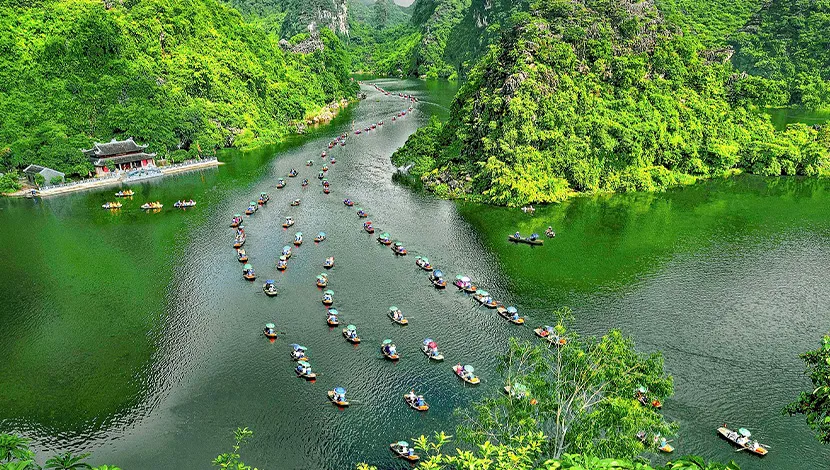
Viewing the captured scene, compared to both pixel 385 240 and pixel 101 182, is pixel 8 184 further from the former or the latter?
pixel 385 240

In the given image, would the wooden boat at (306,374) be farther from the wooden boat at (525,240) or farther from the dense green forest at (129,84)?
the dense green forest at (129,84)

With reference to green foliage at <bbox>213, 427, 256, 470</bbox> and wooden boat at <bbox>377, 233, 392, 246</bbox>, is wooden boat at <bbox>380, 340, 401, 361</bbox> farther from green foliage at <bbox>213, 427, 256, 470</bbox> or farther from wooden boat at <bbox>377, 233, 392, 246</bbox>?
wooden boat at <bbox>377, 233, 392, 246</bbox>

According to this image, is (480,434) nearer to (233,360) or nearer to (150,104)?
(233,360)

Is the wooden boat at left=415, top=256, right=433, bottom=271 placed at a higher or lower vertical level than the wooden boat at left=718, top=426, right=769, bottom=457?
higher

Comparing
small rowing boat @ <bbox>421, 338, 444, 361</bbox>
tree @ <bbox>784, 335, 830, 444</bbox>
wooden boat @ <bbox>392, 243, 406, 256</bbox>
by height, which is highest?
tree @ <bbox>784, 335, 830, 444</bbox>

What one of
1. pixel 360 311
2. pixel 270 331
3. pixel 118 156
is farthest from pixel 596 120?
pixel 118 156

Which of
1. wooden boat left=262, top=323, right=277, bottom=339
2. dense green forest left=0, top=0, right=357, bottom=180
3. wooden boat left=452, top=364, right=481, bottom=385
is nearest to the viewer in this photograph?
wooden boat left=452, top=364, right=481, bottom=385

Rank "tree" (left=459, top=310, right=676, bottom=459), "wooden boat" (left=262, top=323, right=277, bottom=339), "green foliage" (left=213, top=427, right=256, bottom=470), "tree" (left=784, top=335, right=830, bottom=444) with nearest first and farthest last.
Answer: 1. "green foliage" (left=213, top=427, right=256, bottom=470)
2. "tree" (left=784, top=335, right=830, bottom=444)
3. "tree" (left=459, top=310, right=676, bottom=459)
4. "wooden boat" (left=262, top=323, right=277, bottom=339)

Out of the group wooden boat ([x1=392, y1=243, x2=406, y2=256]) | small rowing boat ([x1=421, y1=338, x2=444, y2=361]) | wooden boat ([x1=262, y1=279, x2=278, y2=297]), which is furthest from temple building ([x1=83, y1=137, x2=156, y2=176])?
small rowing boat ([x1=421, y1=338, x2=444, y2=361])
